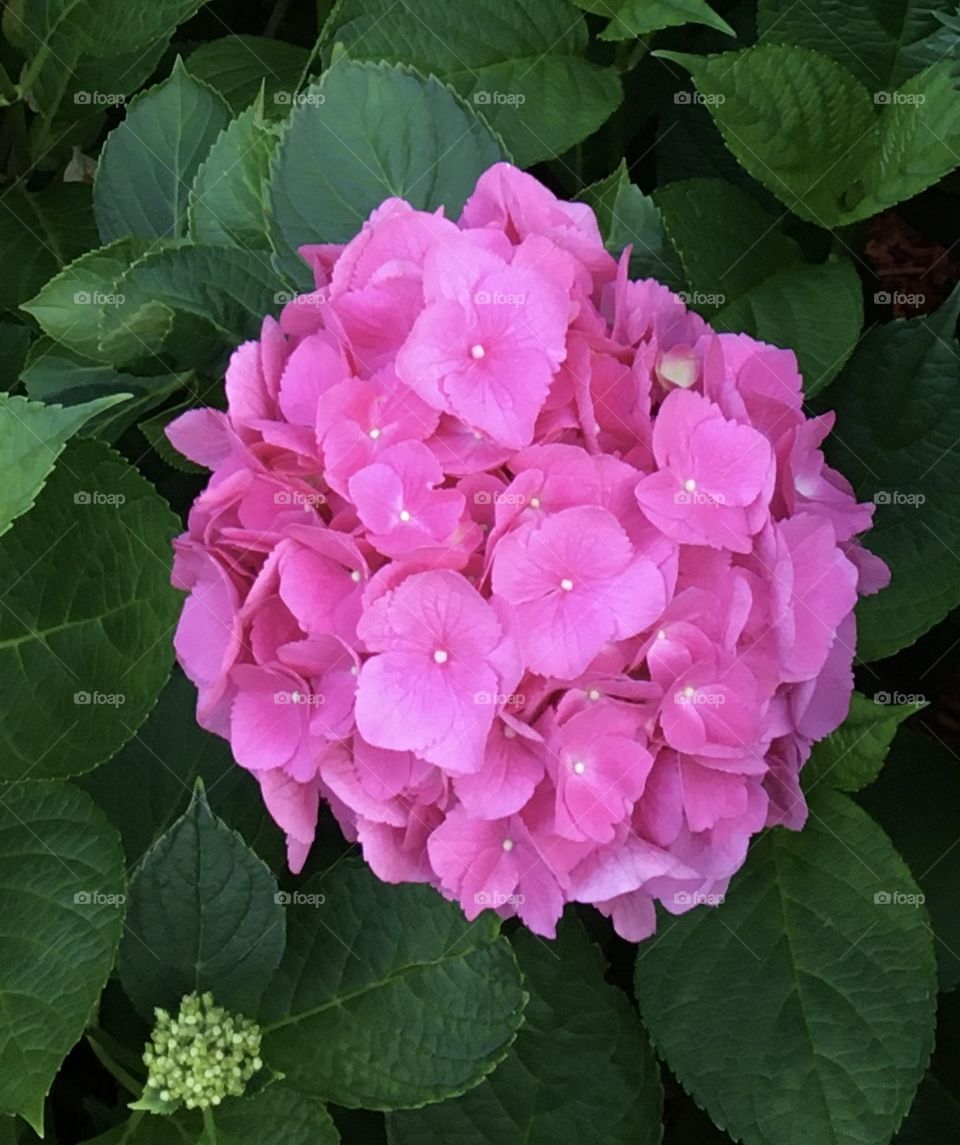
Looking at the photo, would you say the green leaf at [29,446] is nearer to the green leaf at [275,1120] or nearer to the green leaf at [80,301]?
the green leaf at [80,301]

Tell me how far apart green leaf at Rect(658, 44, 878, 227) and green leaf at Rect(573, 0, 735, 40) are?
31 mm

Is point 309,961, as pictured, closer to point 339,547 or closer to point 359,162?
point 339,547

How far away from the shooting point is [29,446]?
591mm

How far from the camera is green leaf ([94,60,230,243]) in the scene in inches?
36.3

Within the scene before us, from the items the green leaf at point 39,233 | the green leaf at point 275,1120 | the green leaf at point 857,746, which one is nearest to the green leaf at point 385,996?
the green leaf at point 275,1120

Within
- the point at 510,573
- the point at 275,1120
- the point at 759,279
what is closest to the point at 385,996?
the point at 275,1120

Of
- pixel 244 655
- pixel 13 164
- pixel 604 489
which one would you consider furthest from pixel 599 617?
pixel 13 164

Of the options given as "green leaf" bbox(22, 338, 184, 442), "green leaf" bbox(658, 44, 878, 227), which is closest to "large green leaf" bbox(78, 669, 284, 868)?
"green leaf" bbox(22, 338, 184, 442)

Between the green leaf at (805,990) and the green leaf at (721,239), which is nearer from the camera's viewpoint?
the green leaf at (805,990)

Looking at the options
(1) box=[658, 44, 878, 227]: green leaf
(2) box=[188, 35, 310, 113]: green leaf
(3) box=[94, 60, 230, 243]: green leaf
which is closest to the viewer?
(1) box=[658, 44, 878, 227]: green leaf

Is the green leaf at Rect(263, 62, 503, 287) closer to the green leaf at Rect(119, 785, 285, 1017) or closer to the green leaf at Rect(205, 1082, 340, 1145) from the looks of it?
the green leaf at Rect(119, 785, 285, 1017)

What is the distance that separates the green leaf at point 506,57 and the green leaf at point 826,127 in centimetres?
13

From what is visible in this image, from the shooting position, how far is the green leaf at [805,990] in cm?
75

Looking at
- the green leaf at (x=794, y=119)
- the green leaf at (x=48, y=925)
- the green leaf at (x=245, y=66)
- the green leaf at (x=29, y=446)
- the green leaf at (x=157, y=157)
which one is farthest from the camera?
the green leaf at (x=245, y=66)
